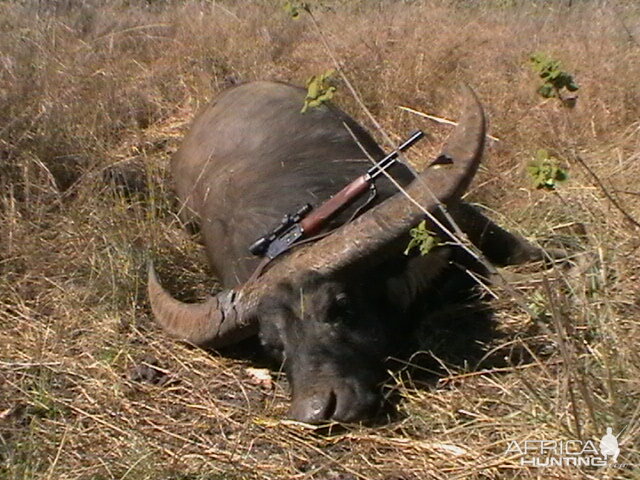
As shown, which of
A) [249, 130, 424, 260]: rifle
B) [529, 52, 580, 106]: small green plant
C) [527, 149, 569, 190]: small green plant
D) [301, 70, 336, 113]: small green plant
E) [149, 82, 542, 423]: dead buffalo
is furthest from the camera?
[249, 130, 424, 260]: rifle

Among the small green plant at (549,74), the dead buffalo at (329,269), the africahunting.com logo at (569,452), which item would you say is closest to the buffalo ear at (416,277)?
the dead buffalo at (329,269)

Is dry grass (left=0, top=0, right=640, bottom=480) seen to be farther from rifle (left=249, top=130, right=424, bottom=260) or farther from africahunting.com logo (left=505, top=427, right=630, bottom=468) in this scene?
rifle (left=249, top=130, right=424, bottom=260)

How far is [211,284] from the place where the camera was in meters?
4.80

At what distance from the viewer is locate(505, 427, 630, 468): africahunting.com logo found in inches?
99.6

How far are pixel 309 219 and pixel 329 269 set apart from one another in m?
0.34

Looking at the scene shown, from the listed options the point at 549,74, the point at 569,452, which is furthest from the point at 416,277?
the point at 549,74

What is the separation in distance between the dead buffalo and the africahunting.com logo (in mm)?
702

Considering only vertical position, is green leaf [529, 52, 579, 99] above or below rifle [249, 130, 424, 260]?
above

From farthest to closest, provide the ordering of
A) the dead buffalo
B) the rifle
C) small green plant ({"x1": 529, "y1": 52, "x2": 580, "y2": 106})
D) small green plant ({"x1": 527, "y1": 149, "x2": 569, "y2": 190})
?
the rifle < the dead buffalo < small green plant ({"x1": 529, "y1": 52, "x2": 580, "y2": 106}) < small green plant ({"x1": 527, "y1": 149, "x2": 569, "y2": 190})

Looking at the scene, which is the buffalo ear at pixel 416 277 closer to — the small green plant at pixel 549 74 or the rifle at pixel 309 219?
the rifle at pixel 309 219

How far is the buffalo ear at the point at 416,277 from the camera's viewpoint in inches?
154

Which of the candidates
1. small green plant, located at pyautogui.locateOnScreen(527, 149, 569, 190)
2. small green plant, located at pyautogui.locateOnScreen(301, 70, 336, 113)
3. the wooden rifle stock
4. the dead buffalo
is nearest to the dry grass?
the dead buffalo

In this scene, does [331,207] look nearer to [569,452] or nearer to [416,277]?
[416,277]

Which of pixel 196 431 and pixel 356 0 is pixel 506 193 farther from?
pixel 356 0
